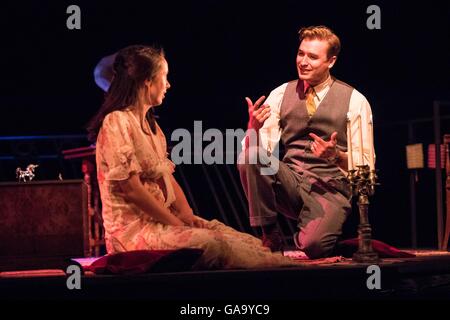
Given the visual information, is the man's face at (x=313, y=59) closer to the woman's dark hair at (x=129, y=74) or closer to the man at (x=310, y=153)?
the man at (x=310, y=153)

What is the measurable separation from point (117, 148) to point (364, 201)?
0.99 metres

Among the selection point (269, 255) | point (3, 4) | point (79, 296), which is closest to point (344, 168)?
point (269, 255)

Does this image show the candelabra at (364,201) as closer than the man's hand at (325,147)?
Yes

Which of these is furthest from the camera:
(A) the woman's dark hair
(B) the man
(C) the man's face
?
(C) the man's face

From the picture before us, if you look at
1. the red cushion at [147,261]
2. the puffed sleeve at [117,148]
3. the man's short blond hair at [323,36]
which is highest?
the man's short blond hair at [323,36]

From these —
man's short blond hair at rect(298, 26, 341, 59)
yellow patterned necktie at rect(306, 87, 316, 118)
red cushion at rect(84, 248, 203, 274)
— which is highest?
man's short blond hair at rect(298, 26, 341, 59)

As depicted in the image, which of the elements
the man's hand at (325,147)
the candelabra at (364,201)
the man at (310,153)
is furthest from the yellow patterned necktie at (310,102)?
the candelabra at (364,201)

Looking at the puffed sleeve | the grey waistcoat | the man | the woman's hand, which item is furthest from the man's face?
the puffed sleeve

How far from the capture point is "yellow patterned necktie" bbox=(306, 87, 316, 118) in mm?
3938

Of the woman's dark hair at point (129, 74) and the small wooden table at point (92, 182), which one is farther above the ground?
the woman's dark hair at point (129, 74)

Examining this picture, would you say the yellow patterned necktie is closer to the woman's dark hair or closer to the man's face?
the man's face

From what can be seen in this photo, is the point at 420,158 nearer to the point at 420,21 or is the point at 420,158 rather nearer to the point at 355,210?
the point at 355,210

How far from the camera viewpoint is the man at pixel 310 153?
3.74 meters

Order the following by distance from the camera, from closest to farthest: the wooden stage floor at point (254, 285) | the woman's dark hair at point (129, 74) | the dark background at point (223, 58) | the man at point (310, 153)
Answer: the wooden stage floor at point (254, 285)
the woman's dark hair at point (129, 74)
the man at point (310, 153)
the dark background at point (223, 58)
